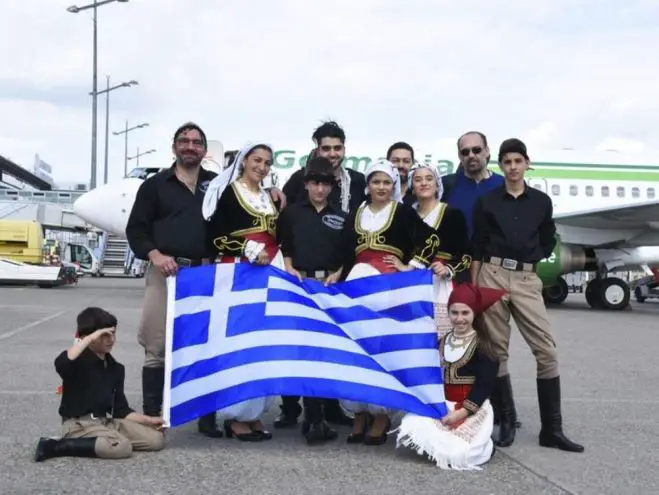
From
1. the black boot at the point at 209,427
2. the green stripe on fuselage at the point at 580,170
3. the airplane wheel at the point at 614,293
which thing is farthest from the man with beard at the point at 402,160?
the airplane wheel at the point at 614,293

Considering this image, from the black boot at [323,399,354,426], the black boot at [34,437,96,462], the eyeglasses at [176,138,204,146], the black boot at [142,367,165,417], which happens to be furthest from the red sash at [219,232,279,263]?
the black boot at [34,437,96,462]

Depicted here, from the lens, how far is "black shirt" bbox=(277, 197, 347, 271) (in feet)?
16.4

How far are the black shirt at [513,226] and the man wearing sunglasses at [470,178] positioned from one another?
1.30 feet

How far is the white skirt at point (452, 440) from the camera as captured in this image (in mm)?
4270

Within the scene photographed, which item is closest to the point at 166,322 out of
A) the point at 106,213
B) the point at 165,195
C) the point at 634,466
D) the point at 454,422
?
the point at 165,195

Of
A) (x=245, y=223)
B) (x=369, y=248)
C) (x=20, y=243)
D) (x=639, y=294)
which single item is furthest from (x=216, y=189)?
(x=639, y=294)

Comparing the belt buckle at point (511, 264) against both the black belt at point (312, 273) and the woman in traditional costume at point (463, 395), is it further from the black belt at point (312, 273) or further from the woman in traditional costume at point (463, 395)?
the black belt at point (312, 273)

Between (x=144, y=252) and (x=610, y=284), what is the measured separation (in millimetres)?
14915

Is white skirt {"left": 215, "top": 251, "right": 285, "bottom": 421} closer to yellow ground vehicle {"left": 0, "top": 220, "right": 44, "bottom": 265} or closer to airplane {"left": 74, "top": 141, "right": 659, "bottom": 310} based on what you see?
airplane {"left": 74, "top": 141, "right": 659, "bottom": 310}

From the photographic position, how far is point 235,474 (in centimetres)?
404

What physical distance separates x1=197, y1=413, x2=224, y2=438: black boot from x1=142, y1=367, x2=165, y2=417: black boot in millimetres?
277

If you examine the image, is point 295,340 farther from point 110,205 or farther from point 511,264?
point 110,205

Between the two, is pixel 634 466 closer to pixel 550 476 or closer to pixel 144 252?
pixel 550 476

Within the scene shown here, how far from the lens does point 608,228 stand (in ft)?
58.0
